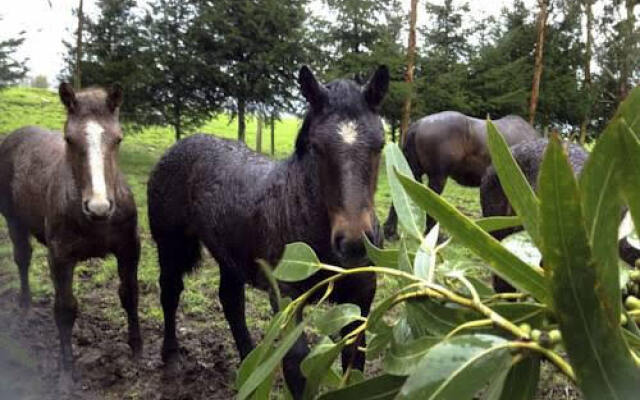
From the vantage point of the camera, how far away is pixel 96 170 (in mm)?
3137

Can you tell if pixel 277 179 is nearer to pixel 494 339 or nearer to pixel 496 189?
pixel 496 189

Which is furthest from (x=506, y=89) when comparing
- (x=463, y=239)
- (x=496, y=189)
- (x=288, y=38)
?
(x=463, y=239)

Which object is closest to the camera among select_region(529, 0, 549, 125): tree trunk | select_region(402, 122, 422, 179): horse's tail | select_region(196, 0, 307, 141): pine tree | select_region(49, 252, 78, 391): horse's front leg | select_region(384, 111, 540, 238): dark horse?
select_region(49, 252, 78, 391): horse's front leg

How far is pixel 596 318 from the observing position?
417mm

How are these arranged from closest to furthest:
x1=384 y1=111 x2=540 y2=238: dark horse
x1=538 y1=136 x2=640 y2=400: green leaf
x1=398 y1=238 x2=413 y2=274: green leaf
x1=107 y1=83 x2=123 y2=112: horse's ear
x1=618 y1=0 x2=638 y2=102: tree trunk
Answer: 1. x1=538 y1=136 x2=640 y2=400: green leaf
2. x1=398 y1=238 x2=413 y2=274: green leaf
3. x1=107 y1=83 x2=123 y2=112: horse's ear
4. x1=384 y1=111 x2=540 y2=238: dark horse
5. x1=618 y1=0 x2=638 y2=102: tree trunk

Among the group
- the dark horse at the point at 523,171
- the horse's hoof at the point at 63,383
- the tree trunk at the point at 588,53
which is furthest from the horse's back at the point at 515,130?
the horse's hoof at the point at 63,383

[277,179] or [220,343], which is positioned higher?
[277,179]

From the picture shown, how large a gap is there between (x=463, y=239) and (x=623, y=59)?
1565cm

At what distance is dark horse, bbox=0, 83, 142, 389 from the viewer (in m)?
3.16

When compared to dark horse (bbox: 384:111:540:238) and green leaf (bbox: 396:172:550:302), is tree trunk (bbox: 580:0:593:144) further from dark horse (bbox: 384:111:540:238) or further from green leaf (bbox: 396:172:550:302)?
green leaf (bbox: 396:172:550:302)

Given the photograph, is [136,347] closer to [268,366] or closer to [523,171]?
[523,171]

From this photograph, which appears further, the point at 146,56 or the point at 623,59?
the point at 623,59

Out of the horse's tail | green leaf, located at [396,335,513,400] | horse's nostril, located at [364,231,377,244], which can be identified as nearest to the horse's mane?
horse's nostril, located at [364,231,377,244]

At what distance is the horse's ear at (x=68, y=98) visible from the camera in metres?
3.00
